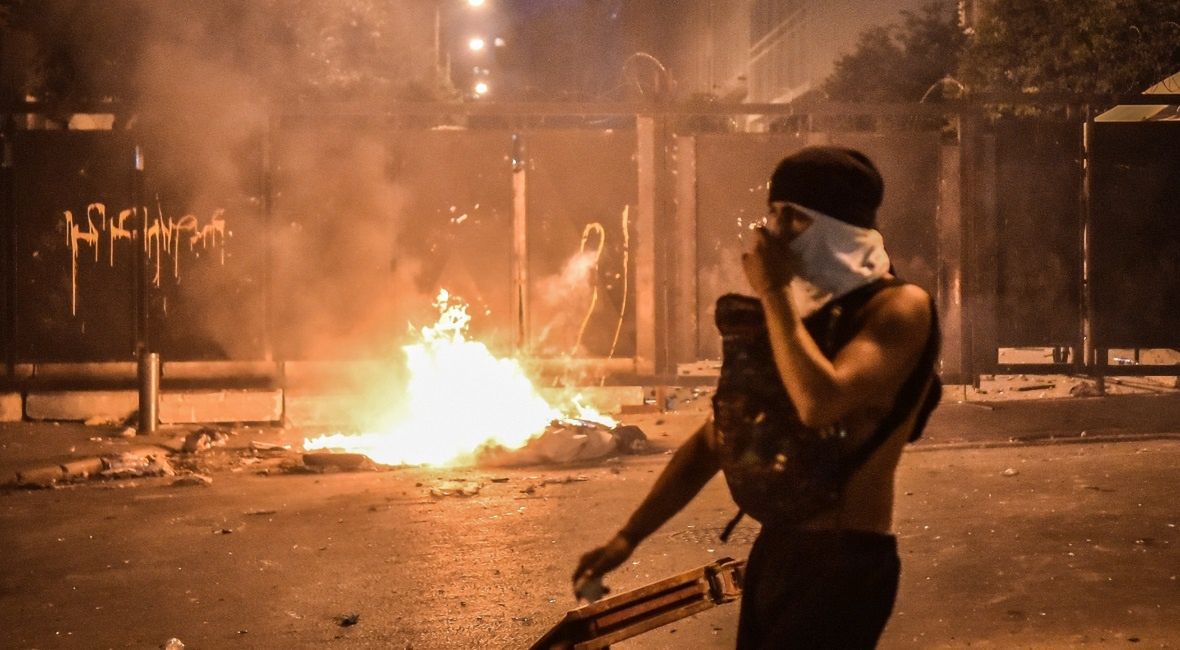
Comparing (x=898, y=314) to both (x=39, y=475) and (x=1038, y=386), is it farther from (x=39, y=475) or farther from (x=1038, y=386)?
(x=1038, y=386)

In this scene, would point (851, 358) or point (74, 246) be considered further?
point (74, 246)

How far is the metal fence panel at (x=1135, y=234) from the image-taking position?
37.8 ft

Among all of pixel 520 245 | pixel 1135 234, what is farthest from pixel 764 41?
pixel 520 245

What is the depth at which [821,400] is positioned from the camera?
6.84ft

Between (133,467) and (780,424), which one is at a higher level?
(780,424)

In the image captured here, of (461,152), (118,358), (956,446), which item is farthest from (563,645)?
(118,358)

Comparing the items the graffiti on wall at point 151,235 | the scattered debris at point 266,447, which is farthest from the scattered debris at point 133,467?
the graffiti on wall at point 151,235

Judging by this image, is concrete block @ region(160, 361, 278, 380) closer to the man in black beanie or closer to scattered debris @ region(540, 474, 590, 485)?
scattered debris @ region(540, 474, 590, 485)

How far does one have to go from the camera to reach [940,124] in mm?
20031

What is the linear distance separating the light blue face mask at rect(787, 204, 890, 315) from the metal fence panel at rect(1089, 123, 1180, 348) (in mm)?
10294

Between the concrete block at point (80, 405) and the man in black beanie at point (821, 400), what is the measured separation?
1014 cm

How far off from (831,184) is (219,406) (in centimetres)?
1002

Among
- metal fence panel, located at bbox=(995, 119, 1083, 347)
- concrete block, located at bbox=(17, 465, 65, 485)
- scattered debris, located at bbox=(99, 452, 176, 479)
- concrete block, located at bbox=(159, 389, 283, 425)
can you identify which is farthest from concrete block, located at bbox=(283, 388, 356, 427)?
metal fence panel, located at bbox=(995, 119, 1083, 347)

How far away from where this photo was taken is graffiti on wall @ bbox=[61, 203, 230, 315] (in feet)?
37.5
